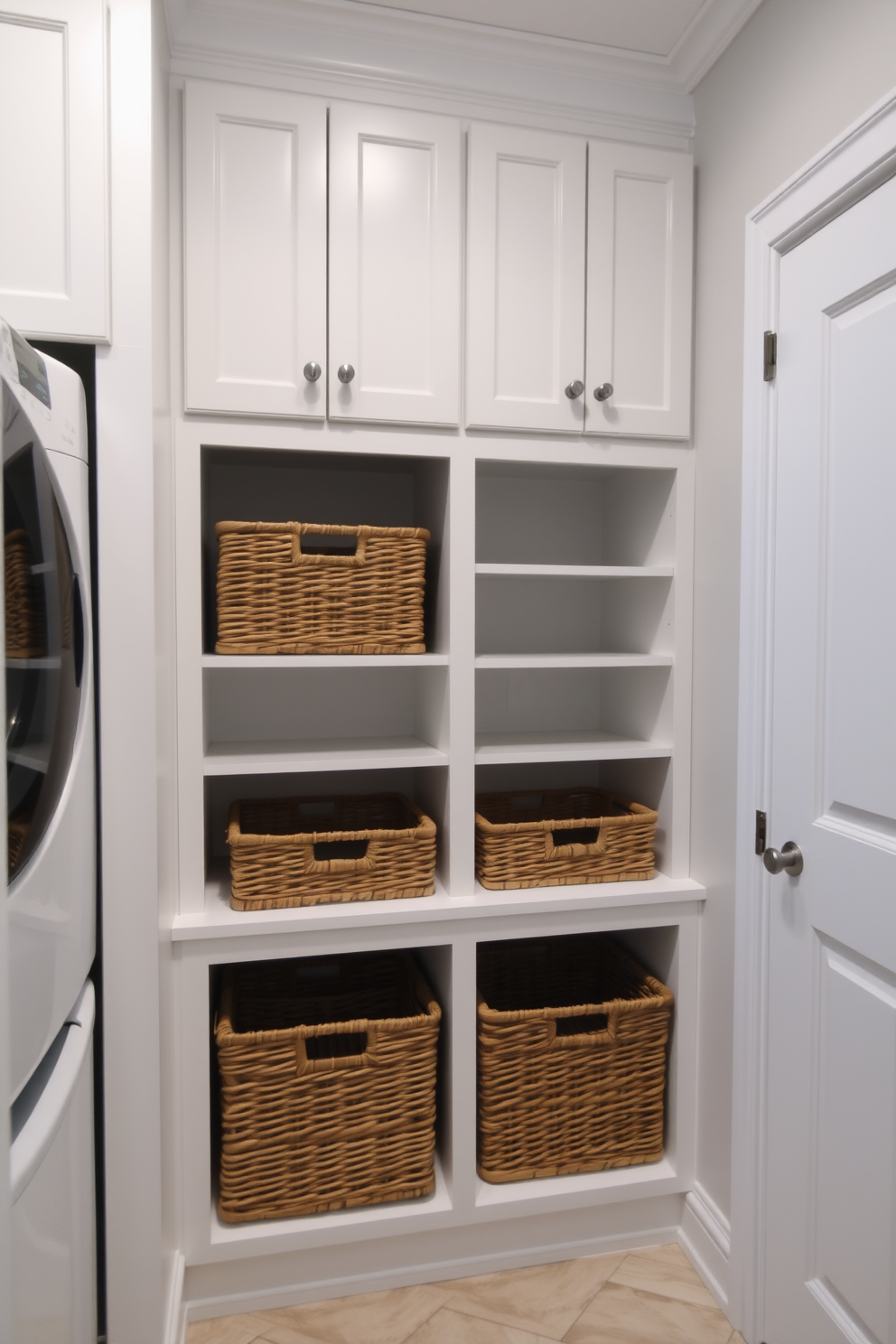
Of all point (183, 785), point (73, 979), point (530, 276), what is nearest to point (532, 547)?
point (530, 276)

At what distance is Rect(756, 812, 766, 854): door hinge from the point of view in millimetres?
1605

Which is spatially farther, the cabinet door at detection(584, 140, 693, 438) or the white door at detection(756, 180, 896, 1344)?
the cabinet door at detection(584, 140, 693, 438)

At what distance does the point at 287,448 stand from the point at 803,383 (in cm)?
96

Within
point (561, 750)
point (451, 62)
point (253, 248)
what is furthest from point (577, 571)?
point (451, 62)

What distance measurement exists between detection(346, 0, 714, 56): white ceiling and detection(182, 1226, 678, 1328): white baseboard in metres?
2.53

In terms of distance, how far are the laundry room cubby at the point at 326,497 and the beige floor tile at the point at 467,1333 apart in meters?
1.34

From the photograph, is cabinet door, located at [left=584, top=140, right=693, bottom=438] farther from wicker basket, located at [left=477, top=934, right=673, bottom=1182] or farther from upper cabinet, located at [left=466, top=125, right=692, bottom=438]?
wicker basket, located at [left=477, top=934, right=673, bottom=1182]

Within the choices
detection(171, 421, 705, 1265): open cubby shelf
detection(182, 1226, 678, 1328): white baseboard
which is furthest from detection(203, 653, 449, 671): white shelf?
detection(182, 1226, 678, 1328): white baseboard

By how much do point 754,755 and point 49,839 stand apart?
122 cm

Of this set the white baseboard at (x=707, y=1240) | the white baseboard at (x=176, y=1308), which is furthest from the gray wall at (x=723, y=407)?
the white baseboard at (x=176, y=1308)

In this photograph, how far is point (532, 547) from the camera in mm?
2242

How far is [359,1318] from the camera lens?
1.68 meters

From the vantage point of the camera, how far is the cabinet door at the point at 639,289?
1.79 meters

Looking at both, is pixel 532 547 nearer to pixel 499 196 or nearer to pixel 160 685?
pixel 499 196
